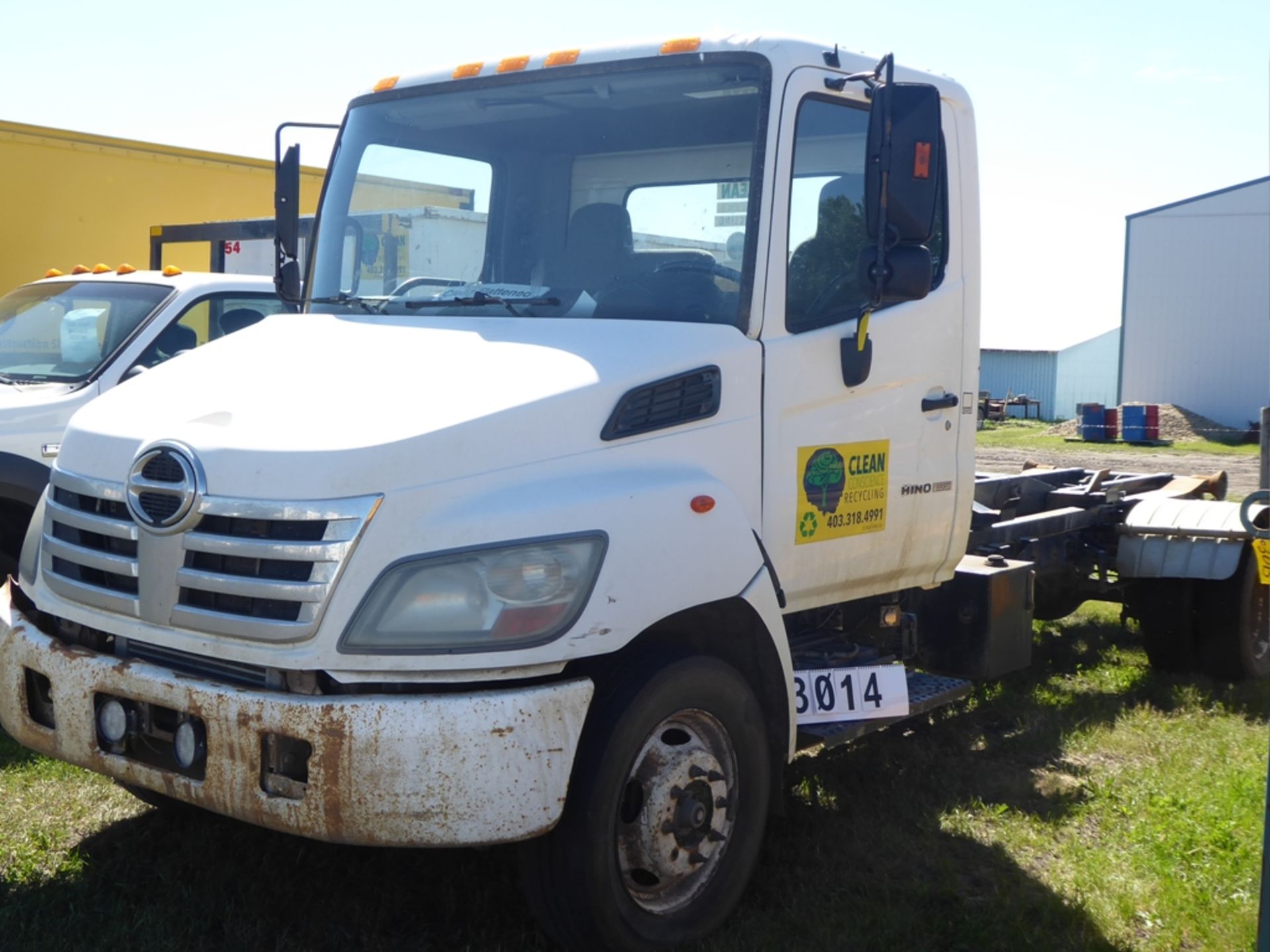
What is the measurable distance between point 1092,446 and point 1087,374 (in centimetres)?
1724

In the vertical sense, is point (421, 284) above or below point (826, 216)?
below

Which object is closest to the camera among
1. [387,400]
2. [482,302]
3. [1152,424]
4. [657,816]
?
[387,400]

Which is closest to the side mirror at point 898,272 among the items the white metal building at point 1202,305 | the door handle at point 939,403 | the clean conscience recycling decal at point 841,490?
the clean conscience recycling decal at point 841,490

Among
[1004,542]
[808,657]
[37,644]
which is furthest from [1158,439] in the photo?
[37,644]

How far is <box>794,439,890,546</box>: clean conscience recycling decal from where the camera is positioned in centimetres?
421

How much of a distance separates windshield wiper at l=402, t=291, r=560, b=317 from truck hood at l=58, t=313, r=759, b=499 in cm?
6

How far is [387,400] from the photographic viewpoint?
3.48 metres

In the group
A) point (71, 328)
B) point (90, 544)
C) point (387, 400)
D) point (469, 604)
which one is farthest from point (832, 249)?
point (71, 328)

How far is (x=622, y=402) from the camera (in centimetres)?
361

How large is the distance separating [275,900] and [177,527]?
138 cm

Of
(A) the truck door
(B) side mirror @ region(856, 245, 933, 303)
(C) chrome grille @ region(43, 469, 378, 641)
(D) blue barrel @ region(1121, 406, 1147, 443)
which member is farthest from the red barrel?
(C) chrome grille @ region(43, 469, 378, 641)

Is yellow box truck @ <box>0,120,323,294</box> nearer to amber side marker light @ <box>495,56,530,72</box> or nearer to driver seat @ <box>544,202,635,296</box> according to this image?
amber side marker light @ <box>495,56,530,72</box>

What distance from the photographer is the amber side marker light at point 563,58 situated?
14.3 ft

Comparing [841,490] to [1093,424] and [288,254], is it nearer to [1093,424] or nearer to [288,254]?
[288,254]
